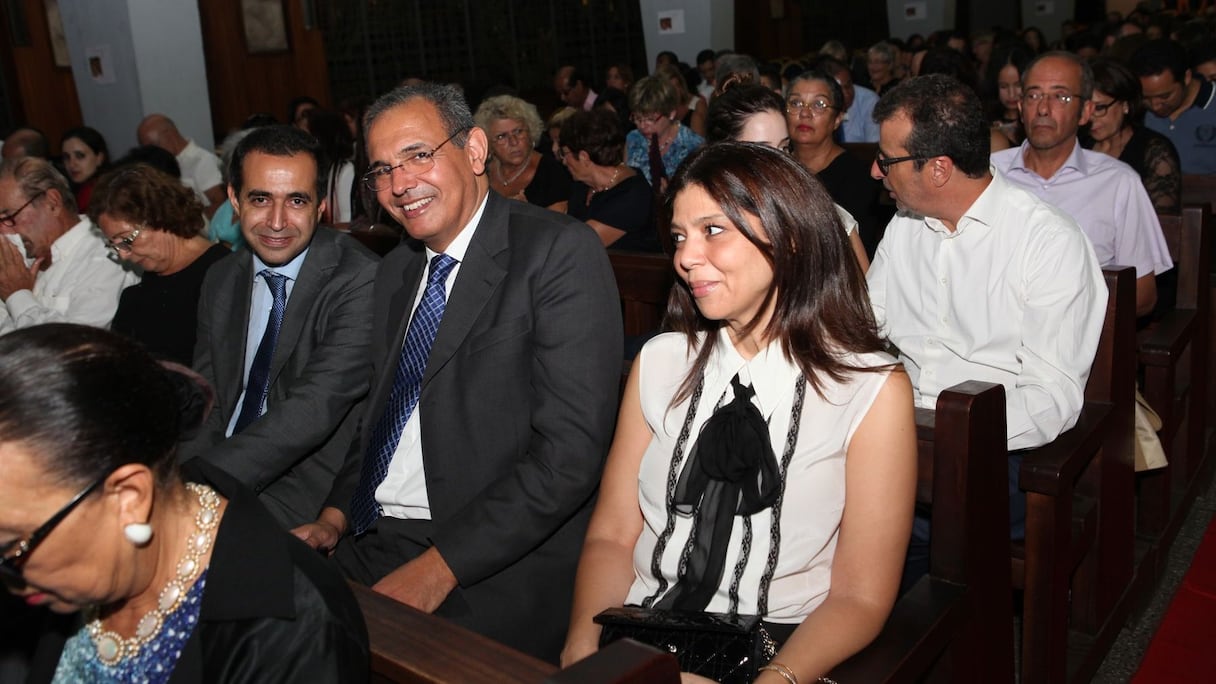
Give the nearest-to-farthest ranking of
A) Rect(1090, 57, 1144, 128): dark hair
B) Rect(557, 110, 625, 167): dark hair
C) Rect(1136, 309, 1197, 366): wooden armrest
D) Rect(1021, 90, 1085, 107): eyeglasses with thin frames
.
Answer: Rect(1136, 309, 1197, 366): wooden armrest
Rect(1021, 90, 1085, 107): eyeglasses with thin frames
Rect(1090, 57, 1144, 128): dark hair
Rect(557, 110, 625, 167): dark hair

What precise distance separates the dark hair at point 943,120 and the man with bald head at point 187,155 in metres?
5.00

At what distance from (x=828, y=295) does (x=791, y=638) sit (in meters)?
0.53

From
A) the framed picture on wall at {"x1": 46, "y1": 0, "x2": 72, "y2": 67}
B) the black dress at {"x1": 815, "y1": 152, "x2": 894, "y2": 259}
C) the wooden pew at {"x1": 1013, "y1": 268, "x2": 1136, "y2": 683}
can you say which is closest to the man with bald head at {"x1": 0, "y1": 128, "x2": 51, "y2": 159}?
the framed picture on wall at {"x1": 46, "y1": 0, "x2": 72, "y2": 67}

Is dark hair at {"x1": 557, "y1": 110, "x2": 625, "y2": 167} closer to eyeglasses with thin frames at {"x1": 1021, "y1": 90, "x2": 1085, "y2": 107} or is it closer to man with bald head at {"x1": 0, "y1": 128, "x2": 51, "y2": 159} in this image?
eyeglasses with thin frames at {"x1": 1021, "y1": 90, "x2": 1085, "y2": 107}

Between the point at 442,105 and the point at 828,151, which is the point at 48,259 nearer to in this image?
the point at 442,105

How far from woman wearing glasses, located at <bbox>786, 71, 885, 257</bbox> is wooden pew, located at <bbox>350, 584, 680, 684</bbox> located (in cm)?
267

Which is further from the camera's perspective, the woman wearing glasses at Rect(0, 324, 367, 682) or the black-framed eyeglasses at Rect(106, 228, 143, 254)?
the black-framed eyeglasses at Rect(106, 228, 143, 254)

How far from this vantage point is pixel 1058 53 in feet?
11.3

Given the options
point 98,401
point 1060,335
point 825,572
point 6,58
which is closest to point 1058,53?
point 1060,335

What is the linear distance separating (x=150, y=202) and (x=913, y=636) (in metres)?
2.59

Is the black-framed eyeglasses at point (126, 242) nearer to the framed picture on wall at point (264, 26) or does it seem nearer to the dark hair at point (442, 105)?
the dark hair at point (442, 105)

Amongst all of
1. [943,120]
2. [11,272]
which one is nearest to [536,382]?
[943,120]

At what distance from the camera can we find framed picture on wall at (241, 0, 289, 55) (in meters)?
9.14

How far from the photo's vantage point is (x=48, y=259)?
13.1ft
